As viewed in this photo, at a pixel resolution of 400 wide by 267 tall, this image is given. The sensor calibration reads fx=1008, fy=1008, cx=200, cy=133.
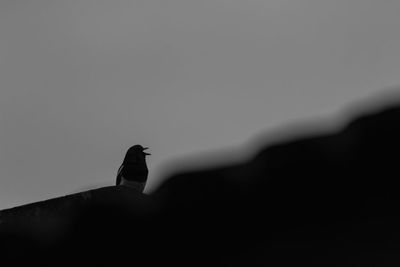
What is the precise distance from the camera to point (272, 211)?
4137 mm

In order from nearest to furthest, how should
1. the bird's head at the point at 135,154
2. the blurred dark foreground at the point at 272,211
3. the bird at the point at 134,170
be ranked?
the blurred dark foreground at the point at 272,211 → the bird at the point at 134,170 → the bird's head at the point at 135,154

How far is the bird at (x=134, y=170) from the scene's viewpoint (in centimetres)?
1309

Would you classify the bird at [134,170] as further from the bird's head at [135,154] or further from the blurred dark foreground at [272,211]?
the blurred dark foreground at [272,211]

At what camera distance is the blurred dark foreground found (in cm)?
391

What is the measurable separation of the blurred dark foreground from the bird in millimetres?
8085

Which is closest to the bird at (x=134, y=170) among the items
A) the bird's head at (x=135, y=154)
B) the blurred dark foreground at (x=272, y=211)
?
the bird's head at (x=135, y=154)

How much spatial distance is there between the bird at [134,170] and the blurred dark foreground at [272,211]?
808cm

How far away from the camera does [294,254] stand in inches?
169

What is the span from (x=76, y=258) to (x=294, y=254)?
44.7 inches

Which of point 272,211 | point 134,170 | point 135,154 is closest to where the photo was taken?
point 272,211

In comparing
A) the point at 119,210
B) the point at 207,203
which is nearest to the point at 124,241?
the point at 119,210

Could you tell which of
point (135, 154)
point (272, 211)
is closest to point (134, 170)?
point (135, 154)

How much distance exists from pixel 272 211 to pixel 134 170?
30.3 feet

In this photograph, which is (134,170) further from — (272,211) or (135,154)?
(272,211)
